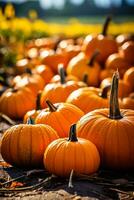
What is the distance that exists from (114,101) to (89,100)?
3.94ft

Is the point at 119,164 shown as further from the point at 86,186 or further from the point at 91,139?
the point at 86,186

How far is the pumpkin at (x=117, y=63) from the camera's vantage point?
7230 millimetres

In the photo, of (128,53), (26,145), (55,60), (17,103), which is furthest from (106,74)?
(26,145)

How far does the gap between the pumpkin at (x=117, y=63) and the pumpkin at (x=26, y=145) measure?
3285 mm

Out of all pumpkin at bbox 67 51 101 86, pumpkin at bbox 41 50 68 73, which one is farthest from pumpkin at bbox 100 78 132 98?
pumpkin at bbox 41 50 68 73

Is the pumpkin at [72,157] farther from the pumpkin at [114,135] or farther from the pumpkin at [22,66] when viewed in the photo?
the pumpkin at [22,66]

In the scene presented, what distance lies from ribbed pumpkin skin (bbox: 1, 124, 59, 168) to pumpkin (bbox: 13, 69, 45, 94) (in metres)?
2.67

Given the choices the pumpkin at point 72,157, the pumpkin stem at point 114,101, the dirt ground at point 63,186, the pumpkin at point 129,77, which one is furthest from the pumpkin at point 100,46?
the pumpkin at point 72,157

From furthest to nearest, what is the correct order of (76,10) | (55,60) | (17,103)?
(76,10) < (55,60) < (17,103)

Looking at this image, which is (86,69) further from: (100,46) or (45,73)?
(45,73)

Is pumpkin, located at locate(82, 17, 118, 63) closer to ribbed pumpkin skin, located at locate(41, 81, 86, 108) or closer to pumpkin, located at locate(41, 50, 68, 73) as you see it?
pumpkin, located at locate(41, 50, 68, 73)

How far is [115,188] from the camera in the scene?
3523mm

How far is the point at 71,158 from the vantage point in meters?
3.71

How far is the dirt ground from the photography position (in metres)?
3.30
